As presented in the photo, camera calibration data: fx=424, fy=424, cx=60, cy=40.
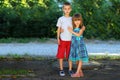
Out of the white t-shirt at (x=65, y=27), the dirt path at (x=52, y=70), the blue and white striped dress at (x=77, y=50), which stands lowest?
the dirt path at (x=52, y=70)

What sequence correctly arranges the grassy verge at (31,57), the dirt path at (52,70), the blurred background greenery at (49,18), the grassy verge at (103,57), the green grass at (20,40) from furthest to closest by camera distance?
the blurred background greenery at (49,18), the green grass at (20,40), the grassy verge at (103,57), the grassy verge at (31,57), the dirt path at (52,70)

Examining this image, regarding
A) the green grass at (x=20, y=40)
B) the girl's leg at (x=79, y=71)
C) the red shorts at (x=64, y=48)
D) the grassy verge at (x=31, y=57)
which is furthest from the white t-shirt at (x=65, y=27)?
the green grass at (x=20, y=40)

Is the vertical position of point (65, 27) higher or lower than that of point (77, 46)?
higher

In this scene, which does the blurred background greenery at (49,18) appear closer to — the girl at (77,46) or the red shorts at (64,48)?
the red shorts at (64,48)

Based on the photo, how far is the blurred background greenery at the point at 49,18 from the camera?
14.5m

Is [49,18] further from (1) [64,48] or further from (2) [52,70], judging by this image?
(1) [64,48]

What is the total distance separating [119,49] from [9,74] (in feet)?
15.6

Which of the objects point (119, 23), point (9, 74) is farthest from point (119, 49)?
point (9, 74)

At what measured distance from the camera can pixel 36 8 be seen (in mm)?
14961

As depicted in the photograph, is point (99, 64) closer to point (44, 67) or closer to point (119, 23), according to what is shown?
point (44, 67)

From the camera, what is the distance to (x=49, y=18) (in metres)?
14.5

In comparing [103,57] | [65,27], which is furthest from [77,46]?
[103,57]

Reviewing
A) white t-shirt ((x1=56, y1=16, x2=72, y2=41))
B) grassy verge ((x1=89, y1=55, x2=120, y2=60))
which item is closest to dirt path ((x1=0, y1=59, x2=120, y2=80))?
grassy verge ((x1=89, y1=55, x2=120, y2=60))

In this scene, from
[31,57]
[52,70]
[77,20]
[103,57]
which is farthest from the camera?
[103,57]
